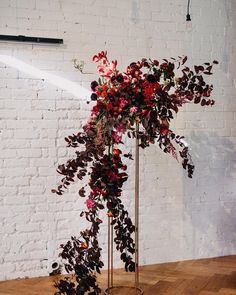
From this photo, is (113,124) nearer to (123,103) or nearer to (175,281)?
(123,103)

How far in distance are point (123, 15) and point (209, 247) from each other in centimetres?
196

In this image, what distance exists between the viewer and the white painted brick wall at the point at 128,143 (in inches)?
129

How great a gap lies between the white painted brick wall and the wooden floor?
0.43ft

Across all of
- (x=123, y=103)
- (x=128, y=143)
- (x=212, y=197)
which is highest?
(x=123, y=103)

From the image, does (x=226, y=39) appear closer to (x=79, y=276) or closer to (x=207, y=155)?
(x=207, y=155)

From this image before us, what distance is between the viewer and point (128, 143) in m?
3.56

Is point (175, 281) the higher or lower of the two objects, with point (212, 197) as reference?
lower

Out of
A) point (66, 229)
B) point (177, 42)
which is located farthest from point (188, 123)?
point (66, 229)

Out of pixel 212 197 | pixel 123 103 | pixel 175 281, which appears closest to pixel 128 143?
pixel 212 197

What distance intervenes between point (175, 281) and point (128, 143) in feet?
3.49

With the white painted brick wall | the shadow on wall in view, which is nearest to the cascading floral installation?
the white painted brick wall

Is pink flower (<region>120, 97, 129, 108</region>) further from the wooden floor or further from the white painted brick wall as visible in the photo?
the wooden floor

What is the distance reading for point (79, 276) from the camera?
267 cm

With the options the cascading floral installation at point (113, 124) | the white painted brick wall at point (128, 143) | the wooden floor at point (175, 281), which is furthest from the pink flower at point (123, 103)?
the wooden floor at point (175, 281)
